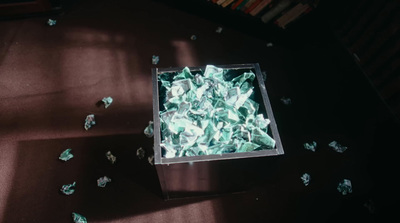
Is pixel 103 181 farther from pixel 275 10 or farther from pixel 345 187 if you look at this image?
pixel 275 10

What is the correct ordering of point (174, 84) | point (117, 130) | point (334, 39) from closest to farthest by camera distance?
point (174, 84)
point (117, 130)
point (334, 39)

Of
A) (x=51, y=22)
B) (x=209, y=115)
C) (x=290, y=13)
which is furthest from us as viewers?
(x=51, y=22)

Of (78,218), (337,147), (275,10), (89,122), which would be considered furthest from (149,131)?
(275,10)

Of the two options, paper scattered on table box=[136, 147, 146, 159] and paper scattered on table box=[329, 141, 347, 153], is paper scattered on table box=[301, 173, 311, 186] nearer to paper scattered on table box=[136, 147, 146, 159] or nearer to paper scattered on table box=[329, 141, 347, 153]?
paper scattered on table box=[329, 141, 347, 153]

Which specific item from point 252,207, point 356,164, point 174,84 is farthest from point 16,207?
point 356,164

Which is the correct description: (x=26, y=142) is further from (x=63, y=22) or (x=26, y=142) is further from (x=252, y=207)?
(x=252, y=207)
